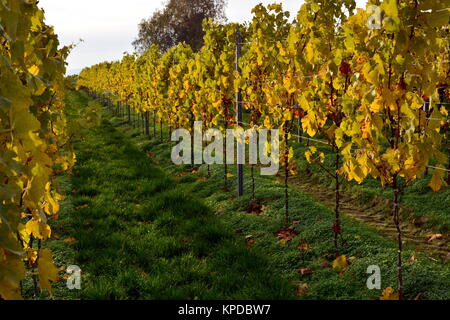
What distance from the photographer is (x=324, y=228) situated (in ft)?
16.8

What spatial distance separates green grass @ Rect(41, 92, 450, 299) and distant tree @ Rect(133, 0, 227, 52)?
124ft

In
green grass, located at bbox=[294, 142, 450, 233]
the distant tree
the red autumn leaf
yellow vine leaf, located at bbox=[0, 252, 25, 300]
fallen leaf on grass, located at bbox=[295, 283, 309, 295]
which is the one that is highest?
the distant tree

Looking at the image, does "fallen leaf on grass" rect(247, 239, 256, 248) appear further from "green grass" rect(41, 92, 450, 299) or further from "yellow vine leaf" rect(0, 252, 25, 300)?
"yellow vine leaf" rect(0, 252, 25, 300)

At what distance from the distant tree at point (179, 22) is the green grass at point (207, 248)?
1483 inches

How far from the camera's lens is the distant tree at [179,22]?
142ft

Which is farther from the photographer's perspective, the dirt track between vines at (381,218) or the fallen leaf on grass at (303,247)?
the dirt track between vines at (381,218)

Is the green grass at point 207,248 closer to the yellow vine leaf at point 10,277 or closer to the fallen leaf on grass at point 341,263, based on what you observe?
the fallen leaf on grass at point 341,263

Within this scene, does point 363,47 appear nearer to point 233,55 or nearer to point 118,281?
point 118,281

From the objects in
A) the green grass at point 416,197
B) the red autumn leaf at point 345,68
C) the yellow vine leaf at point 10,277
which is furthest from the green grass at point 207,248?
the yellow vine leaf at point 10,277

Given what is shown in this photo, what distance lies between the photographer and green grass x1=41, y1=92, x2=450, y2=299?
13.1 feet

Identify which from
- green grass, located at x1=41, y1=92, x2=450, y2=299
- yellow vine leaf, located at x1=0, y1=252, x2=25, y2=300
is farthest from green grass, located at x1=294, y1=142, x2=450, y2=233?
yellow vine leaf, located at x1=0, y1=252, x2=25, y2=300

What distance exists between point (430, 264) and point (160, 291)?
8.78 feet

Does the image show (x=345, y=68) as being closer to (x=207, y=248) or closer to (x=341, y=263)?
(x=341, y=263)

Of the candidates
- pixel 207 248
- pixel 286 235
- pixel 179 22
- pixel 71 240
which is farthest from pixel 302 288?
pixel 179 22
